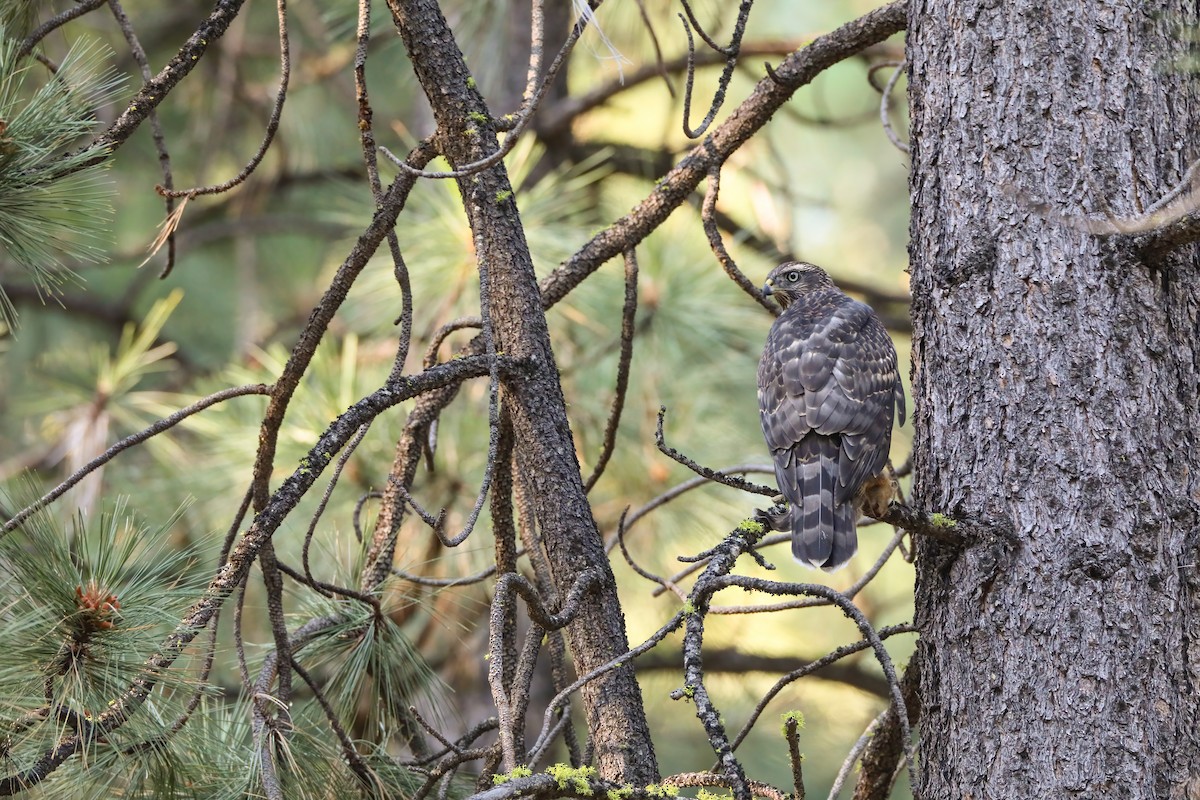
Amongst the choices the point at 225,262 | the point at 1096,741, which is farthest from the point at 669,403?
the point at 225,262

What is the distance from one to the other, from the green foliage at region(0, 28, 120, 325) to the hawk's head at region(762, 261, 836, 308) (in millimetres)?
2328

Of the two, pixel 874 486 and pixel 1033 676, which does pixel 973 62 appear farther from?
pixel 1033 676

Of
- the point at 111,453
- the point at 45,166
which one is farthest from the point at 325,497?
the point at 45,166

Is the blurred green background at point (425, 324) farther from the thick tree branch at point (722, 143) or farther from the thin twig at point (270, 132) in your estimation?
the thick tree branch at point (722, 143)

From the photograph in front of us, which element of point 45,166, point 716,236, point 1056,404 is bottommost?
point 1056,404

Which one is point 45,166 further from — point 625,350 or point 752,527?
point 752,527

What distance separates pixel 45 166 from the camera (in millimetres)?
2240

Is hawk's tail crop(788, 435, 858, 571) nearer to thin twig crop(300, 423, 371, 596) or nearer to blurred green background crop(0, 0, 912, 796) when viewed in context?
blurred green background crop(0, 0, 912, 796)

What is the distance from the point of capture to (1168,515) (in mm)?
2133

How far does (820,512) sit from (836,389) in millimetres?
408

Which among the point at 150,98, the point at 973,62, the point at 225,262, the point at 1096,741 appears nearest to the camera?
the point at 1096,741

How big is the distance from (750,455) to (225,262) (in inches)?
205

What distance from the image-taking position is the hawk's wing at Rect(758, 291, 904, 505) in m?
2.86

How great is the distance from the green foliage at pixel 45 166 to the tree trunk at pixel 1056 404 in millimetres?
1704
